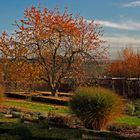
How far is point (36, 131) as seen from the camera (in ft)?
32.8

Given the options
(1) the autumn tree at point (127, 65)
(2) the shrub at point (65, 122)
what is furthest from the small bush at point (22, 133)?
(1) the autumn tree at point (127, 65)

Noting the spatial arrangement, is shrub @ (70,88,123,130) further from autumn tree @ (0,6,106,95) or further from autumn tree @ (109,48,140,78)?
autumn tree @ (109,48,140,78)

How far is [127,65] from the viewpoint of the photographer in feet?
138

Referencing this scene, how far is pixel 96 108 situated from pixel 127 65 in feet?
100

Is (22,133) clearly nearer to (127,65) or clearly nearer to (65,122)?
(65,122)

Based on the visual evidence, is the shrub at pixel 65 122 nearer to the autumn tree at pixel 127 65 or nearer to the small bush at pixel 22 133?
the small bush at pixel 22 133

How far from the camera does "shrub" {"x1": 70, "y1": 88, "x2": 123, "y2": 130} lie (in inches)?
473

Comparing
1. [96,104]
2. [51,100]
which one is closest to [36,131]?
[96,104]

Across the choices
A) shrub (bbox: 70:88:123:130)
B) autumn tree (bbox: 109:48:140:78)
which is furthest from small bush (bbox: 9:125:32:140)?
autumn tree (bbox: 109:48:140:78)

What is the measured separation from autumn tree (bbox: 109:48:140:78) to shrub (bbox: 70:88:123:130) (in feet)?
94.9

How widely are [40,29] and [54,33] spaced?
3.18 feet

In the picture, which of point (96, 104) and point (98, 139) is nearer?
point (98, 139)

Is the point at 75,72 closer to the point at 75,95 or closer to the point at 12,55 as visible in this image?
the point at 12,55

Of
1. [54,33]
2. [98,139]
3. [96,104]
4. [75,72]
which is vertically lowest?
[98,139]
